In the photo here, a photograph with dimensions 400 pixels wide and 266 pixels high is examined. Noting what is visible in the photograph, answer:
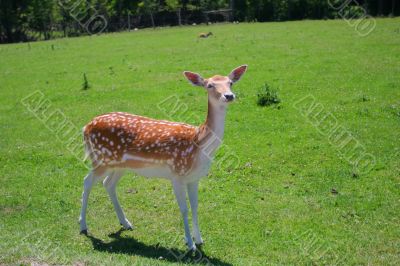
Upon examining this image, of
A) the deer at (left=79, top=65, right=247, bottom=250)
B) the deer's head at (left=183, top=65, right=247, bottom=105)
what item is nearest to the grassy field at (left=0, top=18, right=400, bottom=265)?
the deer at (left=79, top=65, right=247, bottom=250)

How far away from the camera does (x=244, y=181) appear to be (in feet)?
34.8

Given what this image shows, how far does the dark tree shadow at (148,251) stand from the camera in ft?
24.6

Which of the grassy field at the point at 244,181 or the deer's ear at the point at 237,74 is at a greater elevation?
the deer's ear at the point at 237,74

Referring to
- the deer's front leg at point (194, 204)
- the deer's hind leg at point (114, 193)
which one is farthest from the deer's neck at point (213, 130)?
the deer's hind leg at point (114, 193)

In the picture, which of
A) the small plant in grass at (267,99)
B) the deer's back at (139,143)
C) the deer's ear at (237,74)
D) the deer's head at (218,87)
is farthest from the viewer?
the small plant in grass at (267,99)

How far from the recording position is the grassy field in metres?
7.84

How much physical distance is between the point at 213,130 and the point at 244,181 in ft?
11.2

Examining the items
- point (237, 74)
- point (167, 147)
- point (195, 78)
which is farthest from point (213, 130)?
point (237, 74)

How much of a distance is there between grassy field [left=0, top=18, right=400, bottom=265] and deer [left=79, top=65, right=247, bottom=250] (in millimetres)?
830

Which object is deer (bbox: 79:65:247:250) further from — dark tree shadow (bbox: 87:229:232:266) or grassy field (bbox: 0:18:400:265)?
grassy field (bbox: 0:18:400:265)

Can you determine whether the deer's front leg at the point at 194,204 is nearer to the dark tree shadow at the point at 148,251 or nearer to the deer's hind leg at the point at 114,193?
the dark tree shadow at the point at 148,251

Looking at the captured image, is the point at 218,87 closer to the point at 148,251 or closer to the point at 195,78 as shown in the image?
the point at 195,78

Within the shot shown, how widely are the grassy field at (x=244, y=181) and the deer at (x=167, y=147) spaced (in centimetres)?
83

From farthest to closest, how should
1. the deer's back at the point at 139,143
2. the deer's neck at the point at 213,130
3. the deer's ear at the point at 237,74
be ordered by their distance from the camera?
the deer's ear at the point at 237,74
the deer's back at the point at 139,143
the deer's neck at the point at 213,130
